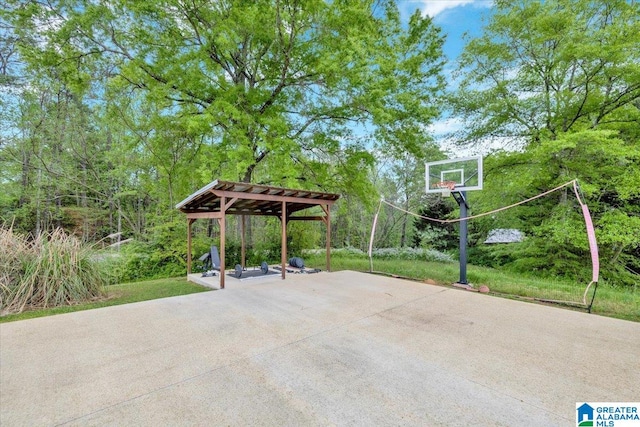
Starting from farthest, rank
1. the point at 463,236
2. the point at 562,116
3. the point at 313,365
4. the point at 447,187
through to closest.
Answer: the point at 562,116 < the point at 447,187 < the point at 463,236 < the point at 313,365

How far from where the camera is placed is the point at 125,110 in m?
9.87

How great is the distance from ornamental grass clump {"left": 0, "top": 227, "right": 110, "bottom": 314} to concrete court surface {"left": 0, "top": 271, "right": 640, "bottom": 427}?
0.91 m

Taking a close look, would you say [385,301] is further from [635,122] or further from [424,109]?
[635,122]

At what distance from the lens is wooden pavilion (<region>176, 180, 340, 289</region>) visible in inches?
230

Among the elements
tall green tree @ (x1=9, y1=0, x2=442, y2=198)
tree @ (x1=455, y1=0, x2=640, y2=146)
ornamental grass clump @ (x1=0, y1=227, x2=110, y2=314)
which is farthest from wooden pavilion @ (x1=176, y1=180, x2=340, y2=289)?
tree @ (x1=455, y1=0, x2=640, y2=146)

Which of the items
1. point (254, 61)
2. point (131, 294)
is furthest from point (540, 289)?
point (254, 61)

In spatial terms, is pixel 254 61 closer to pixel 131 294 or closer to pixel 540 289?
pixel 131 294

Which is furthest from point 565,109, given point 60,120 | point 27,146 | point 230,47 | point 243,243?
point 27,146

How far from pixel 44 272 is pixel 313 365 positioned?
5.21 meters

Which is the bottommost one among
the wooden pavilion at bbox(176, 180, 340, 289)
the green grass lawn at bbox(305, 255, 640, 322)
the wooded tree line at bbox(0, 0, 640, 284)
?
the green grass lawn at bbox(305, 255, 640, 322)

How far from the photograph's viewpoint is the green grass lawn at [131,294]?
437 cm

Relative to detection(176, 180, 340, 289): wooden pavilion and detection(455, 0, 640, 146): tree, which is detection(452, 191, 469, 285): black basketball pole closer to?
detection(176, 180, 340, 289): wooden pavilion

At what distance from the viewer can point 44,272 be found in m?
4.79

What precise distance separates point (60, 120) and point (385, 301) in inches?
632
